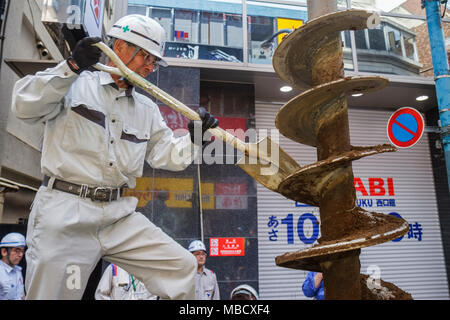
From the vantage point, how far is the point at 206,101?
8.20 m

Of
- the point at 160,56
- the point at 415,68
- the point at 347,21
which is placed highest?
the point at 415,68

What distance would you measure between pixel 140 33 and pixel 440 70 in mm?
6554

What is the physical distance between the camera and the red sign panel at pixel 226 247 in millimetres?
7105

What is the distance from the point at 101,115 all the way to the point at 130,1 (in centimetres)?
642

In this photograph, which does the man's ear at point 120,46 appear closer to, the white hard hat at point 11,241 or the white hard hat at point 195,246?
the white hard hat at point 195,246

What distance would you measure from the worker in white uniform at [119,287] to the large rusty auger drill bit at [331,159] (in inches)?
146

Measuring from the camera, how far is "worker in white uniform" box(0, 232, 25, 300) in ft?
19.7

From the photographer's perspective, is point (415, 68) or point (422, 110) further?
point (422, 110)

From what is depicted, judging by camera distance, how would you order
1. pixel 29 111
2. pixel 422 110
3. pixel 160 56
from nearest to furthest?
1. pixel 29 111
2. pixel 160 56
3. pixel 422 110

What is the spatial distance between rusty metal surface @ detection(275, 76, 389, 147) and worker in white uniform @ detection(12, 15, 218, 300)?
110 cm

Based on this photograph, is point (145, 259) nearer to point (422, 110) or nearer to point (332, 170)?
point (332, 170)

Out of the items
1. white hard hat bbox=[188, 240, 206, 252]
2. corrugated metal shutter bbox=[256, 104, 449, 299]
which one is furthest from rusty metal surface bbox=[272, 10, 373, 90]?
corrugated metal shutter bbox=[256, 104, 449, 299]

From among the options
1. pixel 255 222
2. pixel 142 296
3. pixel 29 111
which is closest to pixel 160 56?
pixel 29 111

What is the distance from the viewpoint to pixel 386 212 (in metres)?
8.83
